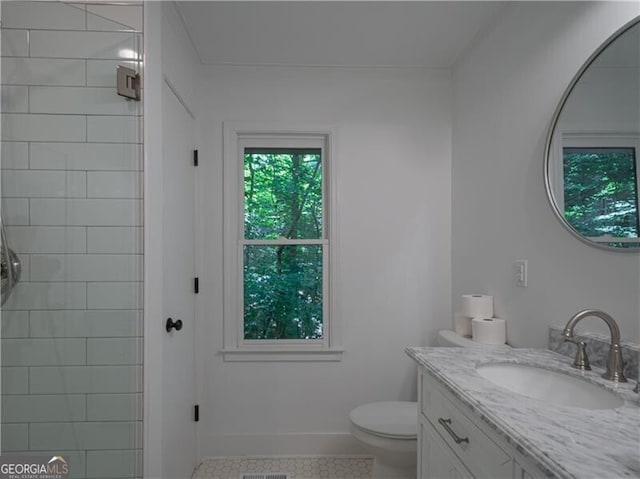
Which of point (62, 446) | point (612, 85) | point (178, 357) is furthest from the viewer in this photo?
point (178, 357)

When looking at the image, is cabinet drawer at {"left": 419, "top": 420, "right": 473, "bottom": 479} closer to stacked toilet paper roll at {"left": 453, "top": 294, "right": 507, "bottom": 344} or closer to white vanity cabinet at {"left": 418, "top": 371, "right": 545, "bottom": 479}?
white vanity cabinet at {"left": 418, "top": 371, "right": 545, "bottom": 479}

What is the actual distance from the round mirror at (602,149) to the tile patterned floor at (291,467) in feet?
5.73

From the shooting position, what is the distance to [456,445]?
0.99m

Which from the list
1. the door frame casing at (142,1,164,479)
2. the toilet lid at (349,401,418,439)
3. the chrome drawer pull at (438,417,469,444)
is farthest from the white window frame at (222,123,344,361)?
the chrome drawer pull at (438,417,469,444)

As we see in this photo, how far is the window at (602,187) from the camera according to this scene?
3.36 feet

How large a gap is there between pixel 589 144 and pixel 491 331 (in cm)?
87

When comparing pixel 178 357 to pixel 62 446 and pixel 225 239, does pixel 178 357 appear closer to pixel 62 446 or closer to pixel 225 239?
pixel 62 446

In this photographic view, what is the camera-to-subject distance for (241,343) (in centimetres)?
220

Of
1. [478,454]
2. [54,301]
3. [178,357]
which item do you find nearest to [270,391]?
[178,357]

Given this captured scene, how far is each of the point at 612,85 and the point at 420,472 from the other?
1.48 meters

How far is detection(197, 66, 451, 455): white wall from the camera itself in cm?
216

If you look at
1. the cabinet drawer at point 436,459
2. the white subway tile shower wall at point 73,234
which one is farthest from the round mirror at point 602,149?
the white subway tile shower wall at point 73,234

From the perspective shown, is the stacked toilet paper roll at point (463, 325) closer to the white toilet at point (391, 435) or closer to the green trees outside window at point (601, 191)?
the white toilet at point (391, 435)

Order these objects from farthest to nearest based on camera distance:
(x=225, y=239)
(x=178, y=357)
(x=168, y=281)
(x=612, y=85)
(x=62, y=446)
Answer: (x=225, y=239) < (x=178, y=357) < (x=168, y=281) < (x=62, y=446) < (x=612, y=85)
